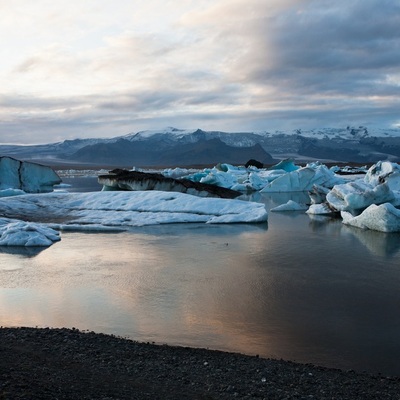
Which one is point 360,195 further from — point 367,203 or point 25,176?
point 25,176

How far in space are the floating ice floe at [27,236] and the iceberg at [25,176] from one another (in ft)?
47.3

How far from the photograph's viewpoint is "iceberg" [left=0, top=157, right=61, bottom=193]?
25.2m

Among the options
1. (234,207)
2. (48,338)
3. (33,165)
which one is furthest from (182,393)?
(33,165)

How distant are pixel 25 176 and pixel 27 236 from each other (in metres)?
16.7

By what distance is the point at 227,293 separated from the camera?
655 centimetres

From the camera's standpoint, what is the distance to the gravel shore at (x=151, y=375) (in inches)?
131

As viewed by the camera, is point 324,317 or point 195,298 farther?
point 195,298

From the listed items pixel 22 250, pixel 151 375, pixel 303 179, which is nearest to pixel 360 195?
pixel 22 250

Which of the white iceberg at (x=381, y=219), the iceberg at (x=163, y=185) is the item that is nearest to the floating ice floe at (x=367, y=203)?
the white iceberg at (x=381, y=219)

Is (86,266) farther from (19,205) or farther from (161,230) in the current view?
(19,205)

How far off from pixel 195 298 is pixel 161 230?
6400 mm

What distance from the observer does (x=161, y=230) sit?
12.6 m

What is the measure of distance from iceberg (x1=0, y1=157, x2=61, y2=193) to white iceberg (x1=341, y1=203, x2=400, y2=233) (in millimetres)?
17969

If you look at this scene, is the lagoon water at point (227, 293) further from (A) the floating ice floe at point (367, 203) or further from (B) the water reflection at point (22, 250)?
(A) the floating ice floe at point (367, 203)
